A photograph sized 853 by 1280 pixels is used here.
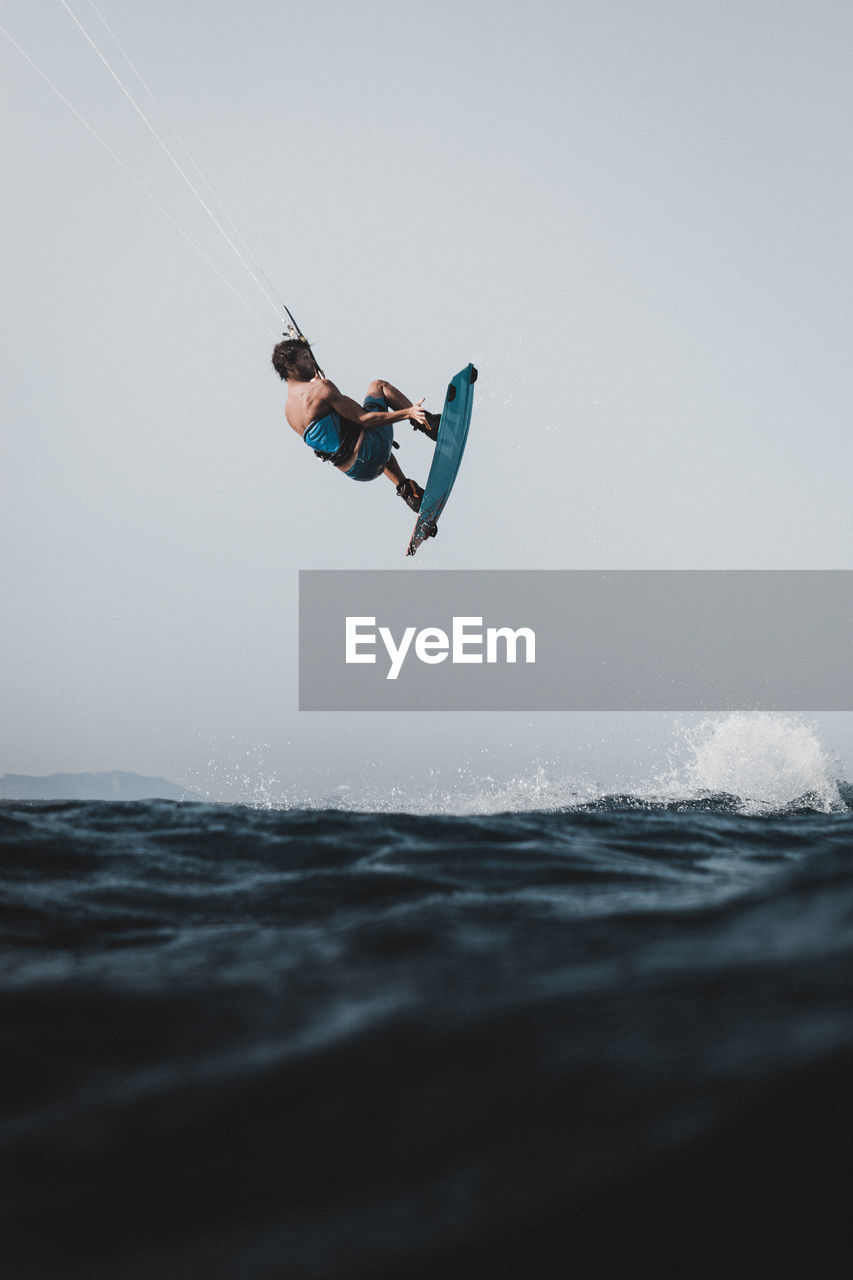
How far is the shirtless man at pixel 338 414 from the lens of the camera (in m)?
10.4

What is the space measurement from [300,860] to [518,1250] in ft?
14.3

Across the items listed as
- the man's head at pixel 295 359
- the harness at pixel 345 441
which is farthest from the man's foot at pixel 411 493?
the man's head at pixel 295 359

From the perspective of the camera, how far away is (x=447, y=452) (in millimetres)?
10953

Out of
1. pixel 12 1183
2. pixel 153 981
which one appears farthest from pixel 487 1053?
pixel 153 981

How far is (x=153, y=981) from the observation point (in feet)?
10.9

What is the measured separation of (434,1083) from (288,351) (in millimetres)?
10064

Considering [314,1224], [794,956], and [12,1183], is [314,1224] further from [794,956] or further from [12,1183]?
[794,956]

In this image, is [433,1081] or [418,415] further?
[418,415]

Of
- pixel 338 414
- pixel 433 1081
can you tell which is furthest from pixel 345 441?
pixel 433 1081

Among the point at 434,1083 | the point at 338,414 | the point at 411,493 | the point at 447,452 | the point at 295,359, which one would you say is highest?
the point at 295,359

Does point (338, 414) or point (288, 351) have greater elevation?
point (288, 351)

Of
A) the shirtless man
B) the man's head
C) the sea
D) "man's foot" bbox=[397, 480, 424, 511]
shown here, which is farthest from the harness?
the sea

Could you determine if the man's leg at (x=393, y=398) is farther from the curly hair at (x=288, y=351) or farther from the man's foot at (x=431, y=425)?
the curly hair at (x=288, y=351)

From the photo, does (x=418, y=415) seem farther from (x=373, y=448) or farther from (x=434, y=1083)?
(x=434, y=1083)
